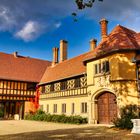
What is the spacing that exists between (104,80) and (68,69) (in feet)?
29.2

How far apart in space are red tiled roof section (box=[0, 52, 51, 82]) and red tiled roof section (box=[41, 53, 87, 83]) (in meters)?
2.14

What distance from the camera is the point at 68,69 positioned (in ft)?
96.7

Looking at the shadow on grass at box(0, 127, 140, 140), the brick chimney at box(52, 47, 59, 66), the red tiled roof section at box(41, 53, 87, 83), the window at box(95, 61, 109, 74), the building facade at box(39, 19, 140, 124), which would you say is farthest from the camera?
the brick chimney at box(52, 47, 59, 66)

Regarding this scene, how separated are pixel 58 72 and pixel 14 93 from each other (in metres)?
7.02

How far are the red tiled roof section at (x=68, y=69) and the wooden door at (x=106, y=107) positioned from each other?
4342 mm

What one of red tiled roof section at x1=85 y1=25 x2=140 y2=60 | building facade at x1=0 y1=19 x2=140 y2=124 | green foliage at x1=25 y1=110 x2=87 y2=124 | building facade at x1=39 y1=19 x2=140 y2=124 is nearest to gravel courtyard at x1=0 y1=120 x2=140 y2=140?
building facade at x1=39 y1=19 x2=140 y2=124

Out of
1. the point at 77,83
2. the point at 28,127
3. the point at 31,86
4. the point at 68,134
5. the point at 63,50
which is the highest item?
the point at 63,50

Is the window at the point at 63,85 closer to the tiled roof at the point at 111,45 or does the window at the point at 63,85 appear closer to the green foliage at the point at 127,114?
the tiled roof at the point at 111,45

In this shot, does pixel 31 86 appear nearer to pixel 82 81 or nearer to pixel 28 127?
pixel 82 81

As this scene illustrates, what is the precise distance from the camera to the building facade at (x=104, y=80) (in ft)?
64.8

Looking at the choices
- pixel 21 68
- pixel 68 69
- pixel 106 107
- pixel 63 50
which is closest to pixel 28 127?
pixel 106 107

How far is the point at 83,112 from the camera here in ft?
81.3

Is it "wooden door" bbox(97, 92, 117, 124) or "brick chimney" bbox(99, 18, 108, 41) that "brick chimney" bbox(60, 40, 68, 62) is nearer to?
"brick chimney" bbox(99, 18, 108, 41)

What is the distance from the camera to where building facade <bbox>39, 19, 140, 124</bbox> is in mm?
19766
